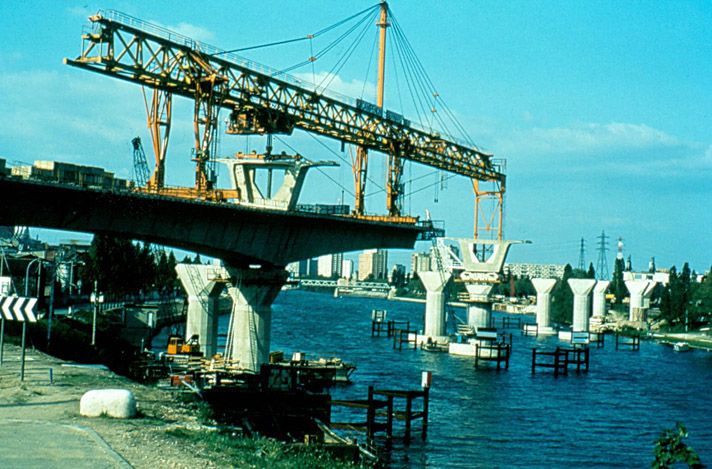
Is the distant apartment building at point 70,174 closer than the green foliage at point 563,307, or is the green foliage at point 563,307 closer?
the distant apartment building at point 70,174

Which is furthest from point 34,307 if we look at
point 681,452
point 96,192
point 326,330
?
point 326,330

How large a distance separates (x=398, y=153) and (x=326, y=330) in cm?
5420

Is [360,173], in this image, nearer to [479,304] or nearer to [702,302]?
[479,304]

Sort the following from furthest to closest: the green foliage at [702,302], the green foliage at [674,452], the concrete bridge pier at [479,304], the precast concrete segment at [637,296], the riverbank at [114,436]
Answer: the precast concrete segment at [637,296], the green foliage at [702,302], the concrete bridge pier at [479,304], the riverbank at [114,436], the green foliage at [674,452]

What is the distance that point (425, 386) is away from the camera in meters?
43.7

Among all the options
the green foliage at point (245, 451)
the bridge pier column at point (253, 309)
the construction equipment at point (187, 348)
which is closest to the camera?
the green foliage at point (245, 451)

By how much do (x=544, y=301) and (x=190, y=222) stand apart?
98.4 meters

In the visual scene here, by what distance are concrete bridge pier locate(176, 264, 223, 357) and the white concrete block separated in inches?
1119

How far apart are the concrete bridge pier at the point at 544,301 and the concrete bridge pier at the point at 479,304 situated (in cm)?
3213

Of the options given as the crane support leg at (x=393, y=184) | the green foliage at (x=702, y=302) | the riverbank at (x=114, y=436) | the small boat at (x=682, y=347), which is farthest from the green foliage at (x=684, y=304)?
the riverbank at (x=114, y=436)

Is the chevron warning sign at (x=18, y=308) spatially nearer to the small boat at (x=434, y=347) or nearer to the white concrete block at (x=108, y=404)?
the white concrete block at (x=108, y=404)

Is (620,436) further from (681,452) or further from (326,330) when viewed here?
(326,330)

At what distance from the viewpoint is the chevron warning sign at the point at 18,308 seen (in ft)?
83.5

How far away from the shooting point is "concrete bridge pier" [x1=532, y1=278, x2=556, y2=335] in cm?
13012
